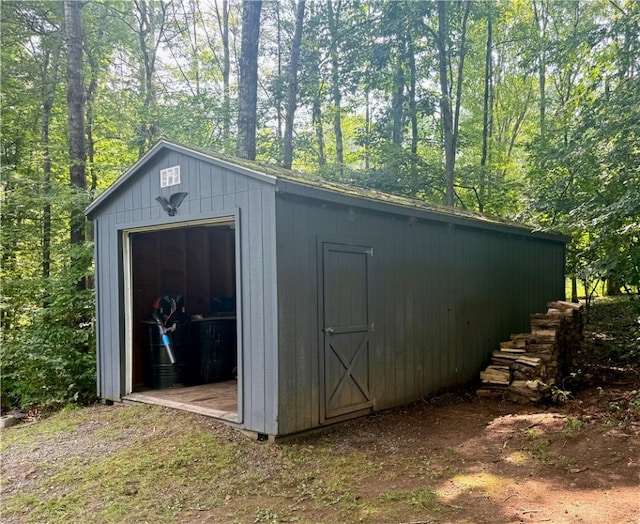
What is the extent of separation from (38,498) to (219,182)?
300 centimetres

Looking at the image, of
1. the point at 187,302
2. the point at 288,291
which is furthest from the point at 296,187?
the point at 187,302

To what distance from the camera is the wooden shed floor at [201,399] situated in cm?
509

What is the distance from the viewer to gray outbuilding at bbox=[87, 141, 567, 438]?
454 cm

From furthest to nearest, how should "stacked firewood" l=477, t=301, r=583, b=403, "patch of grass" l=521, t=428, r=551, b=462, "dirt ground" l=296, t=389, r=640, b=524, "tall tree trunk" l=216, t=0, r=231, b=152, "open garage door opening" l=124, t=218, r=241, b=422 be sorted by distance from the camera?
1. "tall tree trunk" l=216, t=0, r=231, b=152
2. "open garage door opening" l=124, t=218, r=241, b=422
3. "stacked firewood" l=477, t=301, r=583, b=403
4. "patch of grass" l=521, t=428, r=551, b=462
5. "dirt ground" l=296, t=389, r=640, b=524

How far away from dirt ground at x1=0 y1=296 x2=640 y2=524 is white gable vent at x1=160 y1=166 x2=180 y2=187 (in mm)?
2456

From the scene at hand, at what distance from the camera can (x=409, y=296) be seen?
6012mm

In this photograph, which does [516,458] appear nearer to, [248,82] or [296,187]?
[296,187]

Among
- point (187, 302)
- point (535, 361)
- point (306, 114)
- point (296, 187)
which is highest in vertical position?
point (306, 114)

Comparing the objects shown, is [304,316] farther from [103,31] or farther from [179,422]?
[103,31]

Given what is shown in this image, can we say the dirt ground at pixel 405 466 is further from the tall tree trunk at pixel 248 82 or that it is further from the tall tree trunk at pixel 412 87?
the tall tree trunk at pixel 412 87

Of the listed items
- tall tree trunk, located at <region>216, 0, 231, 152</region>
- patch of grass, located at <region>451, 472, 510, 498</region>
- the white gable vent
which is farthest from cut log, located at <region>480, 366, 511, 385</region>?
tall tree trunk, located at <region>216, 0, 231, 152</region>

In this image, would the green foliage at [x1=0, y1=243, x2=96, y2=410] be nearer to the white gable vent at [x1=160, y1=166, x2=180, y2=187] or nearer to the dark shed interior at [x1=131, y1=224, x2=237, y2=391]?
the dark shed interior at [x1=131, y1=224, x2=237, y2=391]

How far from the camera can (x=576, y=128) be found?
7.84 m

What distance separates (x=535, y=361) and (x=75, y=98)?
28.3 ft
